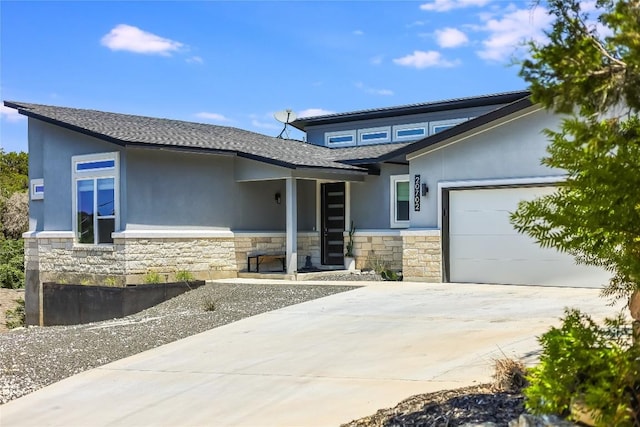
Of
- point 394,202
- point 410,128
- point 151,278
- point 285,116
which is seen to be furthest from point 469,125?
point 285,116

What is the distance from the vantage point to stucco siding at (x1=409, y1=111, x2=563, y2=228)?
14195 mm

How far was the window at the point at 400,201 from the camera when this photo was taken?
720 inches

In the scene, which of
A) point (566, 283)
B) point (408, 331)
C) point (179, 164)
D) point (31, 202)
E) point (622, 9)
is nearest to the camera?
point (622, 9)

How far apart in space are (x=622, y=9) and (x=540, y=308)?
8.50 metres

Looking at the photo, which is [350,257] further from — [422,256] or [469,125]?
[469,125]

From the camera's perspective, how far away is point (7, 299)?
2234cm

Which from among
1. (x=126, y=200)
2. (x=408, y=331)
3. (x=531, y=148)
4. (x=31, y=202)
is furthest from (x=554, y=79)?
(x=31, y=202)

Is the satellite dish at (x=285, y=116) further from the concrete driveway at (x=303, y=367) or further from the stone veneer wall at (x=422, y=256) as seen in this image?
the concrete driveway at (x=303, y=367)

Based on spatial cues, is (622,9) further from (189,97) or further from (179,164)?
(189,97)

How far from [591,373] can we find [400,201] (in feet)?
47.9

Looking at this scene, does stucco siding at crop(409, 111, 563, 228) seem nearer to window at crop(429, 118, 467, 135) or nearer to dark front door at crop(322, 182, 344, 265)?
dark front door at crop(322, 182, 344, 265)

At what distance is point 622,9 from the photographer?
3.43 meters

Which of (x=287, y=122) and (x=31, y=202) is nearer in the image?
(x=31, y=202)

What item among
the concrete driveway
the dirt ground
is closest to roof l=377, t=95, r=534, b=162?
the concrete driveway
